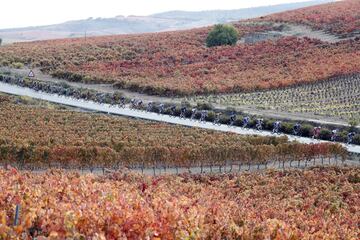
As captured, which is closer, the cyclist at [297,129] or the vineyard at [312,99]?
the cyclist at [297,129]

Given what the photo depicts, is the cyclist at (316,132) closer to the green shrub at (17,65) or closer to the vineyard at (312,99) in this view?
the vineyard at (312,99)

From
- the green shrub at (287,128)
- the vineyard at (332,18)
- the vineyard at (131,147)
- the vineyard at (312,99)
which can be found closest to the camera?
the vineyard at (131,147)

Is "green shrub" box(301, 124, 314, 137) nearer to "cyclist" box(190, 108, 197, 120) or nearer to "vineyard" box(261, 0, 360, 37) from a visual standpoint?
"cyclist" box(190, 108, 197, 120)

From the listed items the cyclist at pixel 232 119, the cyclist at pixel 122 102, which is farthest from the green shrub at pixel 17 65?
the cyclist at pixel 232 119

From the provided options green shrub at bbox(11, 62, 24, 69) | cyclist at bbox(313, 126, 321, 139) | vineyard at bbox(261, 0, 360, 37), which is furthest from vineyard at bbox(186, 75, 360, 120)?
green shrub at bbox(11, 62, 24, 69)

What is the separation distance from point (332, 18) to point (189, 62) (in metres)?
29.9

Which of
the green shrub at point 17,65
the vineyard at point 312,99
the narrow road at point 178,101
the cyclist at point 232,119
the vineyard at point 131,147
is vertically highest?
the vineyard at point 131,147

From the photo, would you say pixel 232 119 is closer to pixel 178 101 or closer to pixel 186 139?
pixel 186 139

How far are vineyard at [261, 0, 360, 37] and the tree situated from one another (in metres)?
12.6

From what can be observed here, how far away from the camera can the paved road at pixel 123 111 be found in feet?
134

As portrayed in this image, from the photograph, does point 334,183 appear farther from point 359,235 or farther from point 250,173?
point 359,235

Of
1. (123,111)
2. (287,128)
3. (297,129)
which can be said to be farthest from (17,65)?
(297,129)

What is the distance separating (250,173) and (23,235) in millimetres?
20136

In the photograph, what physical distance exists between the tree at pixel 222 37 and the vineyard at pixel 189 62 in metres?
1.86
